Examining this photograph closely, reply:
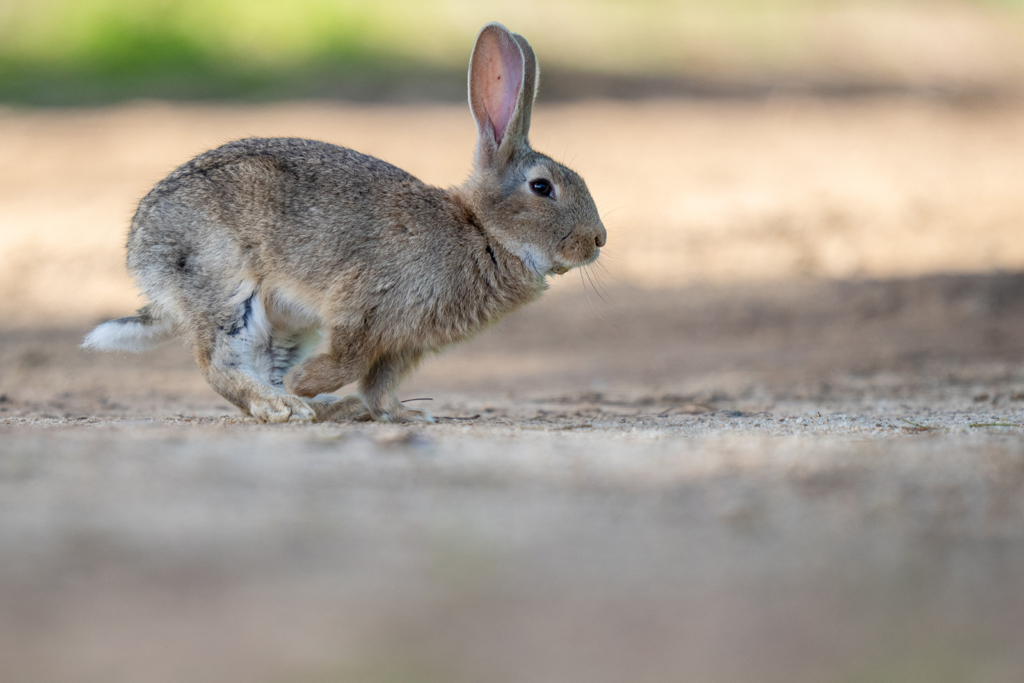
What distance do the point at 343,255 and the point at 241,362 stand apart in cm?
62

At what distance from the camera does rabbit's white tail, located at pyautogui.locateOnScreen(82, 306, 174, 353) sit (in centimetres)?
450

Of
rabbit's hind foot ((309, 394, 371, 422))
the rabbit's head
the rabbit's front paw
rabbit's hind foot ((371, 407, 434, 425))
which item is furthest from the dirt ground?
the rabbit's head

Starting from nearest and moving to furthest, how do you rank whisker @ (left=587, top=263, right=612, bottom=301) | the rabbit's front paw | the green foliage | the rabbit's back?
the rabbit's front paw
the rabbit's back
whisker @ (left=587, top=263, right=612, bottom=301)
the green foliage

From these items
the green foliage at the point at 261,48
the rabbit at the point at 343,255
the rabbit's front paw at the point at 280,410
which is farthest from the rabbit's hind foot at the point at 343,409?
the green foliage at the point at 261,48

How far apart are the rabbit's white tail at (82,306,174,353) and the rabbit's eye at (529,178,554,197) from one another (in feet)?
5.61

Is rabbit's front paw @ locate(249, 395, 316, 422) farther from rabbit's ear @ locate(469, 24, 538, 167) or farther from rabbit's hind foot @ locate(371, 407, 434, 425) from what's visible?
rabbit's ear @ locate(469, 24, 538, 167)

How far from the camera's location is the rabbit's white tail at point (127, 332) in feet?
14.8

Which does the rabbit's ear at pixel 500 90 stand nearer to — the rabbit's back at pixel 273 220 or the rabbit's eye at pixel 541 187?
the rabbit's eye at pixel 541 187

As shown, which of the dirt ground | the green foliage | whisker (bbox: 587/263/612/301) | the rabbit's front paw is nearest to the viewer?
the dirt ground

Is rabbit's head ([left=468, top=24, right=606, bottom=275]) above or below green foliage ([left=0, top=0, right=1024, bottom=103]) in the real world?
below

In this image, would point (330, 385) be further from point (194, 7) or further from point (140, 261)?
point (194, 7)

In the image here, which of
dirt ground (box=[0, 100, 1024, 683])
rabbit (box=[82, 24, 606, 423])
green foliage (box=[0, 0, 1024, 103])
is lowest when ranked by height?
dirt ground (box=[0, 100, 1024, 683])

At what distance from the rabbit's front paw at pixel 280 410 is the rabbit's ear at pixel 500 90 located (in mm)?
1398

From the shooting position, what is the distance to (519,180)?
4.57 m
